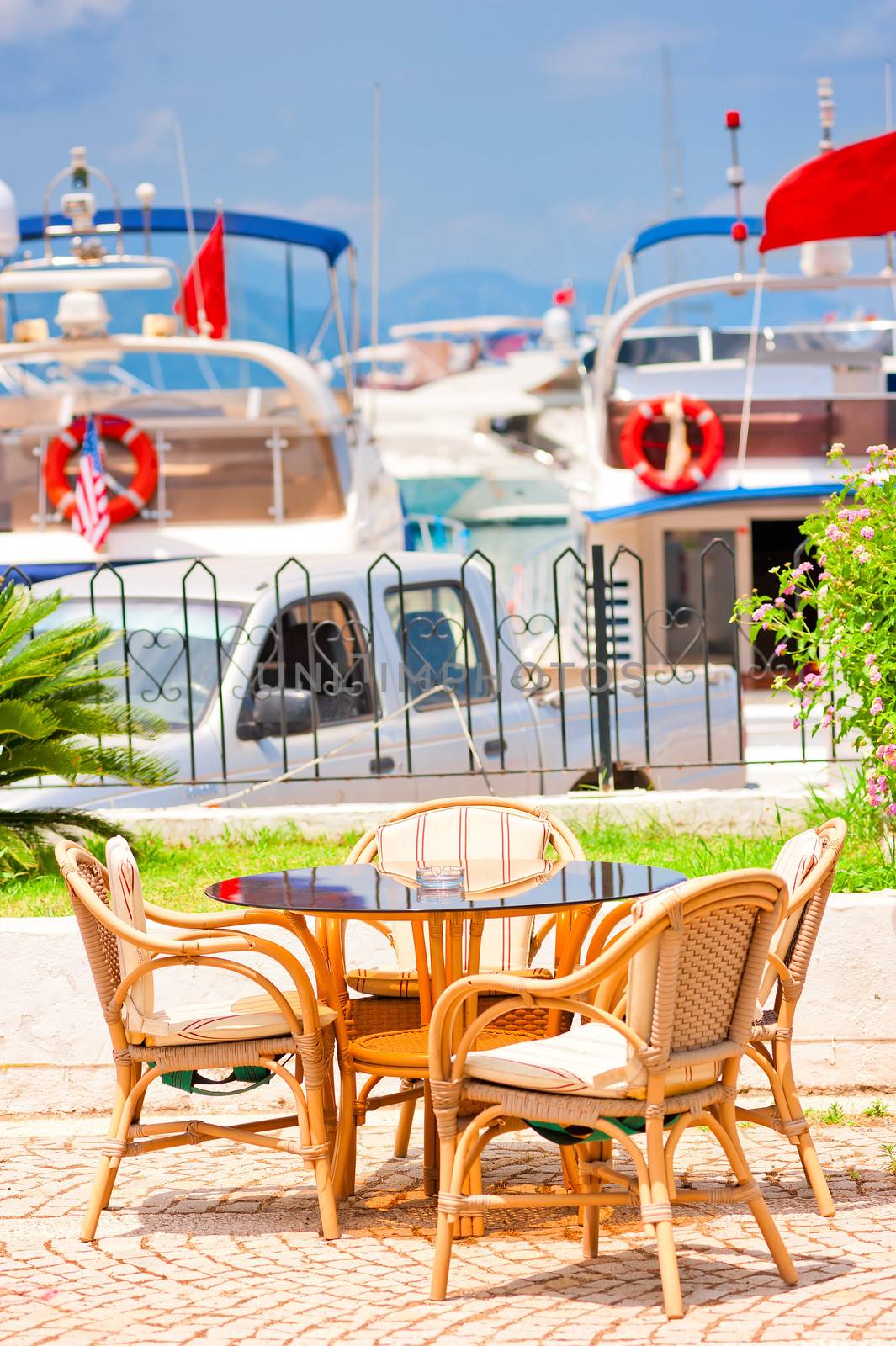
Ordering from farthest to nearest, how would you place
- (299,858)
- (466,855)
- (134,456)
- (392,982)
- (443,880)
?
1. (134,456)
2. (299,858)
3. (466,855)
4. (392,982)
5. (443,880)

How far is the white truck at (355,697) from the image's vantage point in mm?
7766

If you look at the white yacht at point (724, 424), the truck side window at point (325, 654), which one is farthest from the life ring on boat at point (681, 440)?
the truck side window at point (325, 654)

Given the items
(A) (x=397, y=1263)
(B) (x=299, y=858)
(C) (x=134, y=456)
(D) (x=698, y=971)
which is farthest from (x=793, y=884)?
(C) (x=134, y=456)

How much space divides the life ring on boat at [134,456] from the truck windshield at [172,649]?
6.05 meters

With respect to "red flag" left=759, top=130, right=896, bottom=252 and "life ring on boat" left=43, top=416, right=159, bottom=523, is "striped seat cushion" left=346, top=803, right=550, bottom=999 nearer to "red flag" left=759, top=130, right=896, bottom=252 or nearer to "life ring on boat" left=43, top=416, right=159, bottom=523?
"red flag" left=759, top=130, right=896, bottom=252

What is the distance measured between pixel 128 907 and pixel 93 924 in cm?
10

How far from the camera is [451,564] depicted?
924 cm

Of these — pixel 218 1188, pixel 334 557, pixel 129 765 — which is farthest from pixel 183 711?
pixel 218 1188

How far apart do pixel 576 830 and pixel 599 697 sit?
624 mm

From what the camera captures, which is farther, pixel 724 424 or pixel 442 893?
pixel 724 424

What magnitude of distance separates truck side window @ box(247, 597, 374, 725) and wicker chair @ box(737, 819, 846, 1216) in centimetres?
354

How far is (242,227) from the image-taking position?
16703mm

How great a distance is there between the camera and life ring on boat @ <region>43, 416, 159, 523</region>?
46.9 feet

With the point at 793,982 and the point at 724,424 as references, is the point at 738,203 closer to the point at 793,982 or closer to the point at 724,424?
the point at 724,424
